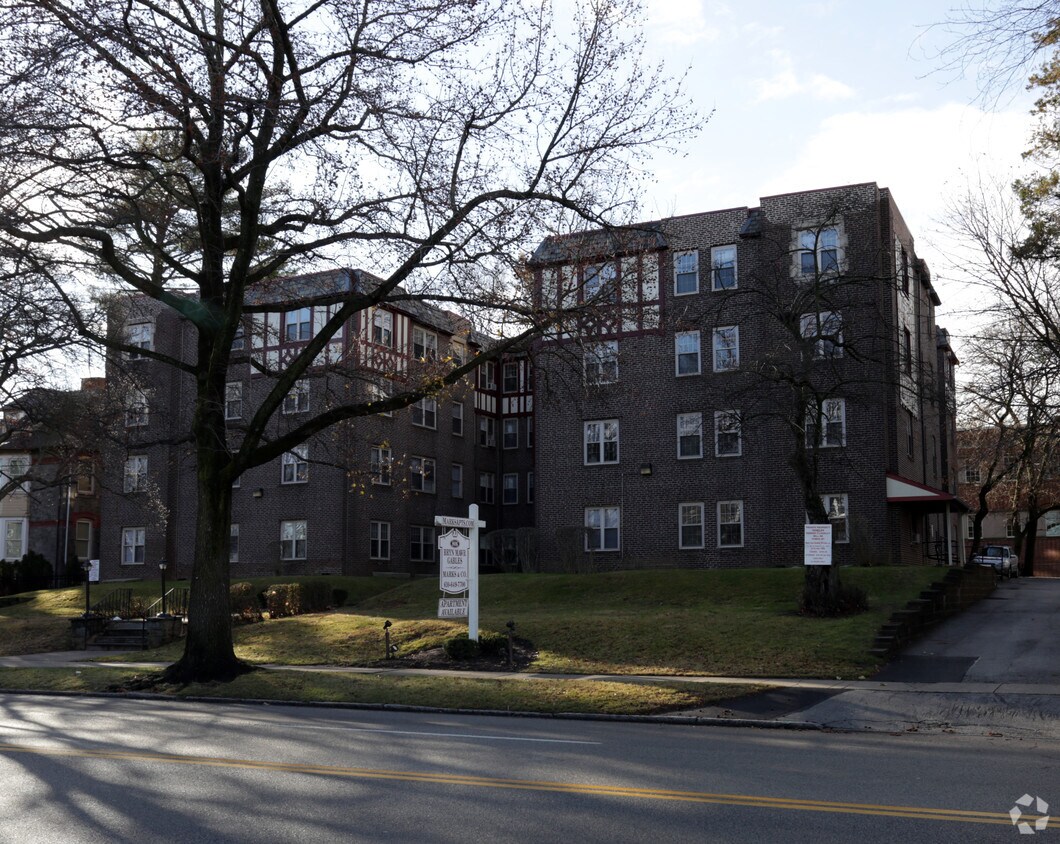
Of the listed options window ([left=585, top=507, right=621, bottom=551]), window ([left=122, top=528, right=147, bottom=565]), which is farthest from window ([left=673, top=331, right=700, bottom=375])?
window ([left=122, top=528, right=147, bottom=565])

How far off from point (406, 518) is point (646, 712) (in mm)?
30050

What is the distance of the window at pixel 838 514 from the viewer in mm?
34406

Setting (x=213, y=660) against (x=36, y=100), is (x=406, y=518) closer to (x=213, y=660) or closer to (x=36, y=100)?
(x=213, y=660)

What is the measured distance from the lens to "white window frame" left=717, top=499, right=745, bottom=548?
36.0 m

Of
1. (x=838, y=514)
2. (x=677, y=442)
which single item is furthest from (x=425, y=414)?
(x=838, y=514)

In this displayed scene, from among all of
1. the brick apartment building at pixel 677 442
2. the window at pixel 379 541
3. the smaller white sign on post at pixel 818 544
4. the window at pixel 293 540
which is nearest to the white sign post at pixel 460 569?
the brick apartment building at pixel 677 442

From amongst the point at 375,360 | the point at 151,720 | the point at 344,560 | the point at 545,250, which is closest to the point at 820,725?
the point at 151,720

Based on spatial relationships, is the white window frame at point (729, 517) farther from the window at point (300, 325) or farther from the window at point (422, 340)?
the window at point (300, 325)

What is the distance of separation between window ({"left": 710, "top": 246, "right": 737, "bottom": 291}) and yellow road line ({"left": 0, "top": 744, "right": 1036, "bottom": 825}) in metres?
28.8

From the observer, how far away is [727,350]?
120 ft

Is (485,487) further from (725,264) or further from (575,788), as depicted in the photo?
(575,788)

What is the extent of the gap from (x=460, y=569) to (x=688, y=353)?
60.2 ft

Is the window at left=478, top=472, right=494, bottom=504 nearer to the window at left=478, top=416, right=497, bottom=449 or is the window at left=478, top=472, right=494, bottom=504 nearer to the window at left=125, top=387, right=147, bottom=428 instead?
the window at left=478, top=416, right=497, bottom=449

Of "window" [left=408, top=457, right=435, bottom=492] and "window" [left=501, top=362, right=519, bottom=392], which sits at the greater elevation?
"window" [left=501, top=362, right=519, bottom=392]
